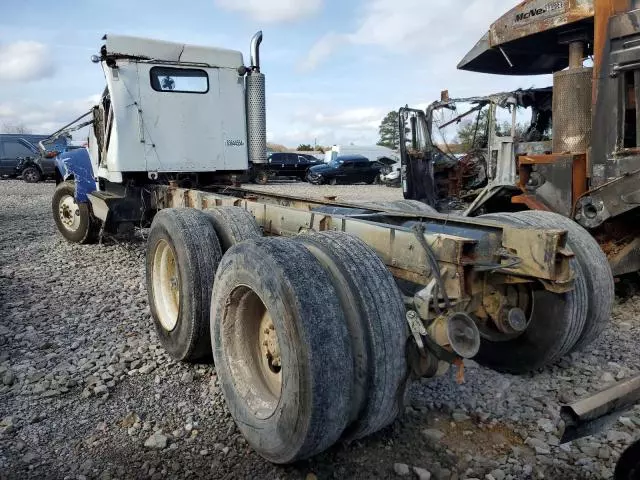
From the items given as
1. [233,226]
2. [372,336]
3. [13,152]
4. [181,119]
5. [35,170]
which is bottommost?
[372,336]

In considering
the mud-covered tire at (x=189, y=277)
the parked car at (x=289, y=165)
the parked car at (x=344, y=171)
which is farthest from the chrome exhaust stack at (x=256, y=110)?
the parked car at (x=289, y=165)

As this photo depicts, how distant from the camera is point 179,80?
6730mm

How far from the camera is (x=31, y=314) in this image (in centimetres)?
502

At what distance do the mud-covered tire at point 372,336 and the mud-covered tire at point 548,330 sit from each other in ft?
4.05

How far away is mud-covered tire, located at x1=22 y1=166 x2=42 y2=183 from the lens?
72.6 feet

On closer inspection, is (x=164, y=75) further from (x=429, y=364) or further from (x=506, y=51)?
(x=429, y=364)

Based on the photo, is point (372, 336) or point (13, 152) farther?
point (13, 152)

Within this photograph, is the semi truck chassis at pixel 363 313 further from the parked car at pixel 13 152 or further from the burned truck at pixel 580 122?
the parked car at pixel 13 152

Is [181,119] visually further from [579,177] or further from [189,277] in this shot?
[579,177]

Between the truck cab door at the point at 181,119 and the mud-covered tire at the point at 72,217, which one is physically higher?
the truck cab door at the point at 181,119

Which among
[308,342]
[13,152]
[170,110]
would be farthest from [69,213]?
[13,152]

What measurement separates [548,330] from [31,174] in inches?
925

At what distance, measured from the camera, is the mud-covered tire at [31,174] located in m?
22.1

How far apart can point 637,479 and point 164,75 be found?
6371 millimetres
